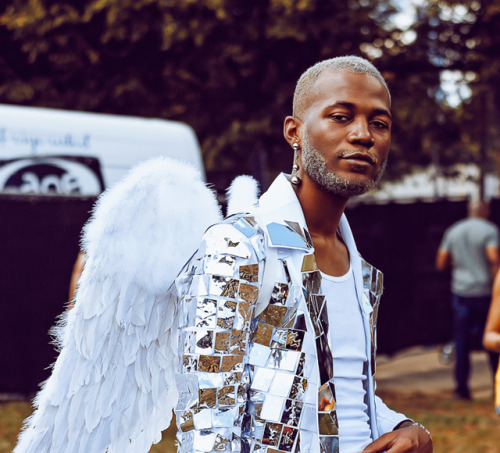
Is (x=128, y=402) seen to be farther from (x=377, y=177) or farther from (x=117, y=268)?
(x=377, y=177)

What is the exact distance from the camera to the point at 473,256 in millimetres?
8016

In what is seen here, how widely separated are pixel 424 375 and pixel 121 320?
27.7 feet

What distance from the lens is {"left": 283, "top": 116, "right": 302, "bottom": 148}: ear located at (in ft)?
6.59

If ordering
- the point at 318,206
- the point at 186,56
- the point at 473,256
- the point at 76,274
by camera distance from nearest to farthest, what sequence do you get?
the point at 318,206, the point at 76,274, the point at 473,256, the point at 186,56

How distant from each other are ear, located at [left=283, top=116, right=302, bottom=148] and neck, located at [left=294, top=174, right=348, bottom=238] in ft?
0.35

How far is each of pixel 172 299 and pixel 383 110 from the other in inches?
28.2

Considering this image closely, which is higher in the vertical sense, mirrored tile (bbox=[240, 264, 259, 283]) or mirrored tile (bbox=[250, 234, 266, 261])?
mirrored tile (bbox=[250, 234, 266, 261])

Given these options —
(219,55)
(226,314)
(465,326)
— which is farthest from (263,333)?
(219,55)

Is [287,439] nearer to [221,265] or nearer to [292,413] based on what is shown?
[292,413]

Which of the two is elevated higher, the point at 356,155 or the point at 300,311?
the point at 356,155

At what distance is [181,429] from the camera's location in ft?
5.35

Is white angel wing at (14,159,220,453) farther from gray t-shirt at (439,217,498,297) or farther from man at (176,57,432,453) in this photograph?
gray t-shirt at (439,217,498,297)

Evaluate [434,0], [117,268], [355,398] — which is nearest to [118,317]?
[117,268]

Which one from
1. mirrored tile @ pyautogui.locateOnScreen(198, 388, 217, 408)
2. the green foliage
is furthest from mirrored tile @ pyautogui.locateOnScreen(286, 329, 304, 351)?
the green foliage
